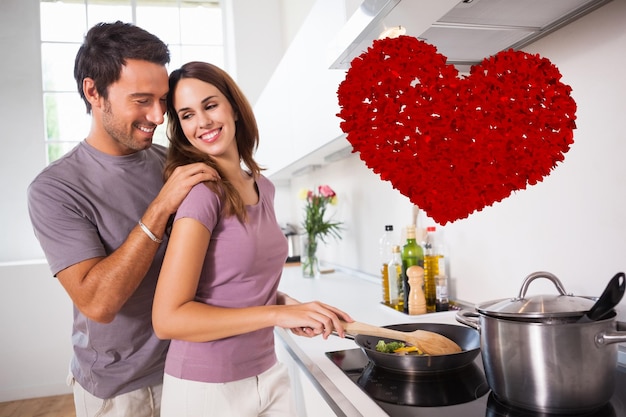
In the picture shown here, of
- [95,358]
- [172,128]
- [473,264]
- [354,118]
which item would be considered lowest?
[95,358]

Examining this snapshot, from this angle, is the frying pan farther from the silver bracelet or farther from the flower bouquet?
the flower bouquet

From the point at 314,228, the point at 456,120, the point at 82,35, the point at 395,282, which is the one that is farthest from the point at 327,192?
the point at 82,35

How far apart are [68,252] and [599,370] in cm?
101

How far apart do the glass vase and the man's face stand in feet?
5.40

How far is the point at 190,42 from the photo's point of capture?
189 inches

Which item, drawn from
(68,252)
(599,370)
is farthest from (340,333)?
(68,252)

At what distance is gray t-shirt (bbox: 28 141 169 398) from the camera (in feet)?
3.57

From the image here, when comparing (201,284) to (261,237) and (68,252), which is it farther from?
(68,252)

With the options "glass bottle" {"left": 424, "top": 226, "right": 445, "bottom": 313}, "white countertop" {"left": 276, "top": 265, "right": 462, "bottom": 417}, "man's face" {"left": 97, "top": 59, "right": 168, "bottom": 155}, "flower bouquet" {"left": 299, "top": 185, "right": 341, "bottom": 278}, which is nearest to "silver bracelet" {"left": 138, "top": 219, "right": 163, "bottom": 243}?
"man's face" {"left": 97, "top": 59, "right": 168, "bottom": 155}

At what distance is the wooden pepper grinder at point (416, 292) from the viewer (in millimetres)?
1548

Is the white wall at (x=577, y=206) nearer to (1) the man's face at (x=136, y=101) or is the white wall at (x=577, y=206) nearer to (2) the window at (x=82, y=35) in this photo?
(1) the man's face at (x=136, y=101)

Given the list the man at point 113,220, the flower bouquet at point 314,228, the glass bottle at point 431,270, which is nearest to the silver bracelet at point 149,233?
the man at point 113,220

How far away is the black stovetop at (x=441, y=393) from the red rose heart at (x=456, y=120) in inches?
15.7

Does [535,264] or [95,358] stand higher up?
[535,264]
